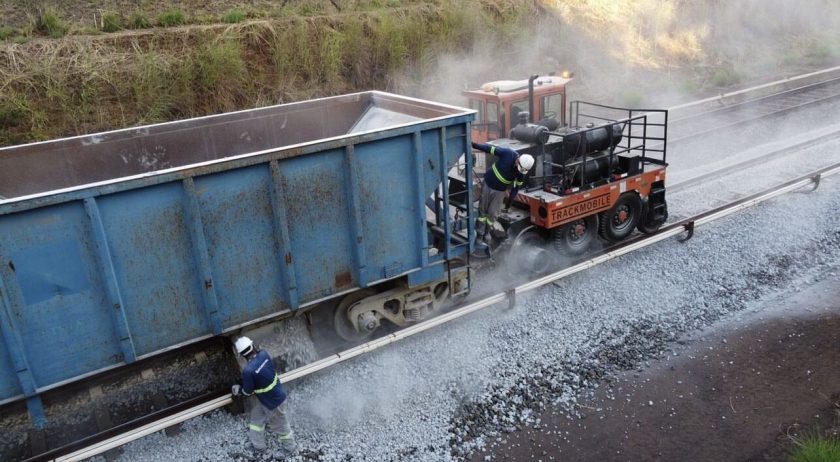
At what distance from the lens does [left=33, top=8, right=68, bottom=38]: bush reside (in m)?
14.8

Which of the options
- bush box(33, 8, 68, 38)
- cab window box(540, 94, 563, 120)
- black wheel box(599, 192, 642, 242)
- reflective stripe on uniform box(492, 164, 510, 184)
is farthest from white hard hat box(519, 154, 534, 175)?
bush box(33, 8, 68, 38)

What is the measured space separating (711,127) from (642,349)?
459 inches

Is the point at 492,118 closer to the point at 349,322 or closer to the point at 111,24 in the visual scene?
the point at 349,322

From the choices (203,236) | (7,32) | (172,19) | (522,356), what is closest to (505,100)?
(522,356)

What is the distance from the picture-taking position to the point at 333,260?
671 centimetres

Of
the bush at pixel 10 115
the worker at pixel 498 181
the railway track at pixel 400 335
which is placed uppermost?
the bush at pixel 10 115

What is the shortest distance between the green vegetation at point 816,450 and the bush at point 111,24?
1643 cm

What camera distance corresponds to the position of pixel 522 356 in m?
7.31

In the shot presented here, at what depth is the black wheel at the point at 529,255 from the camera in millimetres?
9031

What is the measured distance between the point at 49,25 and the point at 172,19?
2817 millimetres

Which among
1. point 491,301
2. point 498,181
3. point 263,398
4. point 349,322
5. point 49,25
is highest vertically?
point 49,25

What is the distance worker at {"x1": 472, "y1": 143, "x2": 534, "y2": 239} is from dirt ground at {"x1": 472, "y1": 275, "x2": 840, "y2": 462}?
9.11 ft

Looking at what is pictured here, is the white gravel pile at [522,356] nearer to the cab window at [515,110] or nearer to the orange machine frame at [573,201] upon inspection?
the orange machine frame at [573,201]

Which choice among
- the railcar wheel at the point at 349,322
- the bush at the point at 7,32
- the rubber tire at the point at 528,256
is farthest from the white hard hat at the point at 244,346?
the bush at the point at 7,32
